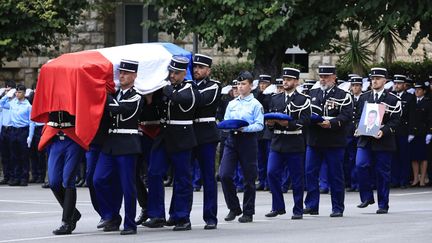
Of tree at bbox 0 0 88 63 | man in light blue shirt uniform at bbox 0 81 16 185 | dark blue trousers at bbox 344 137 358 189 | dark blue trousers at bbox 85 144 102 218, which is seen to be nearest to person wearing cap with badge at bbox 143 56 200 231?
dark blue trousers at bbox 85 144 102 218

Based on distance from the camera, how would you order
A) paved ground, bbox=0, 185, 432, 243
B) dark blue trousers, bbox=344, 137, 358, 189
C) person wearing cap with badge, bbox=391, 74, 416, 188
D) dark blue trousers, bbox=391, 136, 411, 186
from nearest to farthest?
paved ground, bbox=0, 185, 432, 243, dark blue trousers, bbox=344, 137, 358, 189, person wearing cap with badge, bbox=391, 74, 416, 188, dark blue trousers, bbox=391, 136, 411, 186

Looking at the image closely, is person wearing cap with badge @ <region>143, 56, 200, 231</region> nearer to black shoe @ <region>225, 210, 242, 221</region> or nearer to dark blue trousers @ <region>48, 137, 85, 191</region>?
dark blue trousers @ <region>48, 137, 85, 191</region>

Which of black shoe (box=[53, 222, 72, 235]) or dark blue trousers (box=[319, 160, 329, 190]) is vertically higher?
black shoe (box=[53, 222, 72, 235])

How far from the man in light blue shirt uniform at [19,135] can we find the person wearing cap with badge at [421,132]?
7726 mm

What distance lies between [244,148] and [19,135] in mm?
11004

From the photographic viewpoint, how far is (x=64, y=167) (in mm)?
16391

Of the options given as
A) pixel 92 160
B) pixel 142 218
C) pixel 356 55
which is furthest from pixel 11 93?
pixel 92 160

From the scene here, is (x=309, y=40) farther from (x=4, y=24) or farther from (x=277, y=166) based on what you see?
(x=277, y=166)

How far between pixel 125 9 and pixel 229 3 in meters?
9.79

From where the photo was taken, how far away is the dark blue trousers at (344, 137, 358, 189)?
25.7m

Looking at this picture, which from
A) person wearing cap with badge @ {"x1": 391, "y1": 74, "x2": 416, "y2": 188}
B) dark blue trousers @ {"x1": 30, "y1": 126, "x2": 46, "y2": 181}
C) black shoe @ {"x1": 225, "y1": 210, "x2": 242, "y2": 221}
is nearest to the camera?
black shoe @ {"x1": 225, "y1": 210, "x2": 242, "y2": 221}

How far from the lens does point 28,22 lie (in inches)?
1203

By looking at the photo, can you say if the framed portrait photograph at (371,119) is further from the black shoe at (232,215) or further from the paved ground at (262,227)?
the black shoe at (232,215)

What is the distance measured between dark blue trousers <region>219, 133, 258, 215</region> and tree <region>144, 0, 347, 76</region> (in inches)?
327
